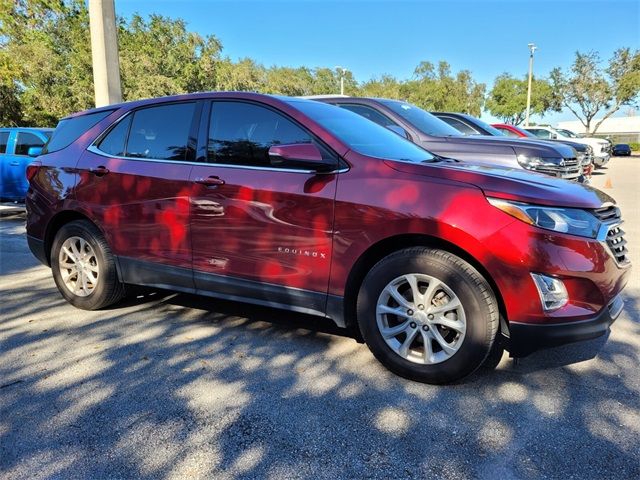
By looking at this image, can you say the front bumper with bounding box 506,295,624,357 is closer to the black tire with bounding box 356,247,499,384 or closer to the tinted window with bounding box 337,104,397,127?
the black tire with bounding box 356,247,499,384

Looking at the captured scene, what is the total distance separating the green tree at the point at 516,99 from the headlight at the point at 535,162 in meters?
49.3

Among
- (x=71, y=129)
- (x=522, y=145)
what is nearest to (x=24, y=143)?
(x=71, y=129)

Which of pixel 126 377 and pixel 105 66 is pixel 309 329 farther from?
→ pixel 105 66

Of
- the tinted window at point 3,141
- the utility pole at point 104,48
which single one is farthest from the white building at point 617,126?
the tinted window at point 3,141

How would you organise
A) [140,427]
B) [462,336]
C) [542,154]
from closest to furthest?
[140,427] < [462,336] < [542,154]

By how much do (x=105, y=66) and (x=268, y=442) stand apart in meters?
7.55

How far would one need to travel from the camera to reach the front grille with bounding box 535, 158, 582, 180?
6.59 metres

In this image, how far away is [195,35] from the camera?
106 feet

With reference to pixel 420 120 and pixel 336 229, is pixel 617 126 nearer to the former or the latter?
pixel 420 120

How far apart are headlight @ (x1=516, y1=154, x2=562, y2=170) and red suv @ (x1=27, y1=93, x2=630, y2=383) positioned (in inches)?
124

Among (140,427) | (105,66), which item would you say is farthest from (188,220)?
(105,66)

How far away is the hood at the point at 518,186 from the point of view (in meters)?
2.78

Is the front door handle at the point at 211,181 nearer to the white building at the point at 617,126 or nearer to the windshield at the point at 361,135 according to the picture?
the windshield at the point at 361,135

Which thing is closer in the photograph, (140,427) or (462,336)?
(140,427)
